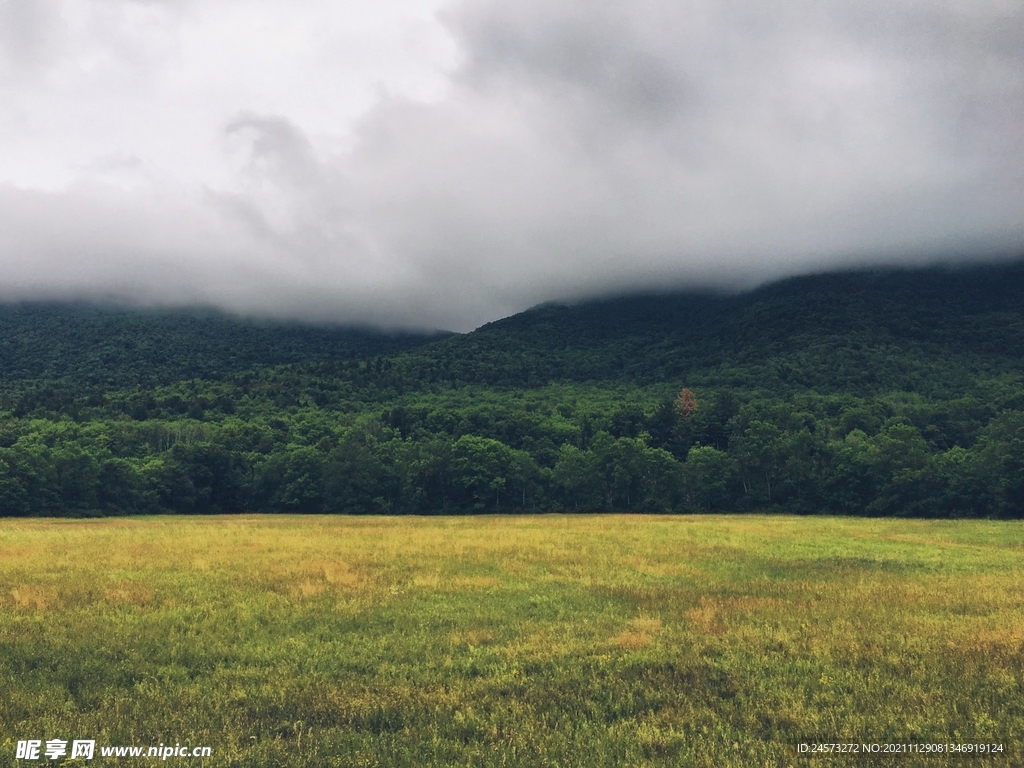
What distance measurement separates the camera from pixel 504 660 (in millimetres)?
11586

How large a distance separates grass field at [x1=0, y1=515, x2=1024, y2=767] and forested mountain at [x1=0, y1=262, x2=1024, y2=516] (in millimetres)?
64544

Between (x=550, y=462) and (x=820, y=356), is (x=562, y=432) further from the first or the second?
(x=820, y=356)

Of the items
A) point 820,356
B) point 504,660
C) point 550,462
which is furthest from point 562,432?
point 504,660

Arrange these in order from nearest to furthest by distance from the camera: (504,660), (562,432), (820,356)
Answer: (504,660)
(562,432)
(820,356)

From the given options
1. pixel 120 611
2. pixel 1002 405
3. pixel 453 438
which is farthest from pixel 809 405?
pixel 120 611

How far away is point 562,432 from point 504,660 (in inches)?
4106

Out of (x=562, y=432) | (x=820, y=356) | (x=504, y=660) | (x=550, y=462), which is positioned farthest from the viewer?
(x=820, y=356)

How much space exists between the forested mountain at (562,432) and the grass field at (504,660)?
2541 inches

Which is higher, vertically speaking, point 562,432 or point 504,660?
point 504,660

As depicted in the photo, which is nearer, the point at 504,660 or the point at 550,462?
the point at 504,660

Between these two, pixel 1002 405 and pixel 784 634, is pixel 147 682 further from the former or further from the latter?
pixel 1002 405

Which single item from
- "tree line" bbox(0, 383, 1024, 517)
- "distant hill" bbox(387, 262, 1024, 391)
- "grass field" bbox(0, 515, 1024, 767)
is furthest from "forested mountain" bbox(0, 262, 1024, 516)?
"grass field" bbox(0, 515, 1024, 767)

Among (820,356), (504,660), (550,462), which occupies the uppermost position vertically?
(820,356)

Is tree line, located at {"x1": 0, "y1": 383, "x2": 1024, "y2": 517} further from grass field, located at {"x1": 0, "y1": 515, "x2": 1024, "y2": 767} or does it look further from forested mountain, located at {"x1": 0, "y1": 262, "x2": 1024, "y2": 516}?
grass field, located at {"x1": 0, "y1": 515, "x2": 1024, "y2": 767}
